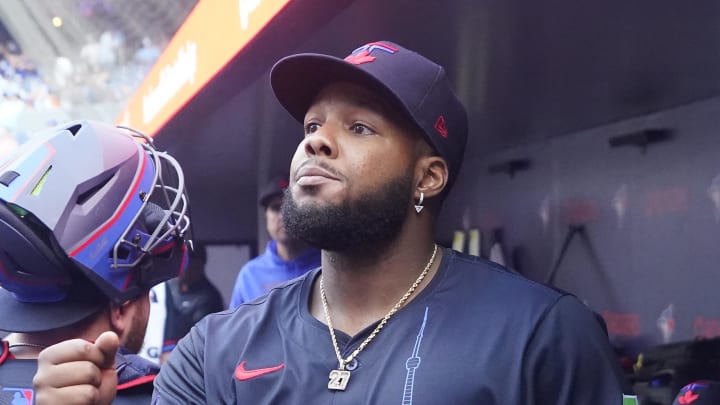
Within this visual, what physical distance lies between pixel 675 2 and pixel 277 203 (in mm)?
2507

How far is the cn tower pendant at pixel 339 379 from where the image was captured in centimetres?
171

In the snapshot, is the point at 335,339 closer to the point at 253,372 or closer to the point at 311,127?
the point at 253,372

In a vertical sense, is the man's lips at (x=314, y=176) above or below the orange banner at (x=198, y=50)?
below

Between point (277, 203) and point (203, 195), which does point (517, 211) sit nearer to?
point (277, 203)

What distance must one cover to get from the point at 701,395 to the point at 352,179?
161 cm

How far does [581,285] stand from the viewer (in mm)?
6262

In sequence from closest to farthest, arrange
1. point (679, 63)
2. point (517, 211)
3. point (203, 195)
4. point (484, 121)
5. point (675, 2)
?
point (675, 2)
point (679, 63)
point (484, 121)
point (517, 211)
point (203, 195)

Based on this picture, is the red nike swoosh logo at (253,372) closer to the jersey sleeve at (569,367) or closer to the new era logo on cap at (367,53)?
the jersey sleeve at (569,367)

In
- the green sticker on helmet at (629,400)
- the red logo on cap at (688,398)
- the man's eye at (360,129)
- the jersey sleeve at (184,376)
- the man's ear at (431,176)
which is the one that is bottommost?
the jersey sleeve at (184,376)

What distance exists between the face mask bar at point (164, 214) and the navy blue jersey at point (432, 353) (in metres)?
→ 0.26

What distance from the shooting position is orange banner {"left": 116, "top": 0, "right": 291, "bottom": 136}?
11.5 ft

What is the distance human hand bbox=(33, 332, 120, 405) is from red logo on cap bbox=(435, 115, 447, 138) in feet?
2.76

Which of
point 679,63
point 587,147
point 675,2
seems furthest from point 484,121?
point 675,2

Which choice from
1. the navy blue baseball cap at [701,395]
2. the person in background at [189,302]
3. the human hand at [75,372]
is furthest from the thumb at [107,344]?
the person in background at [189,302]
